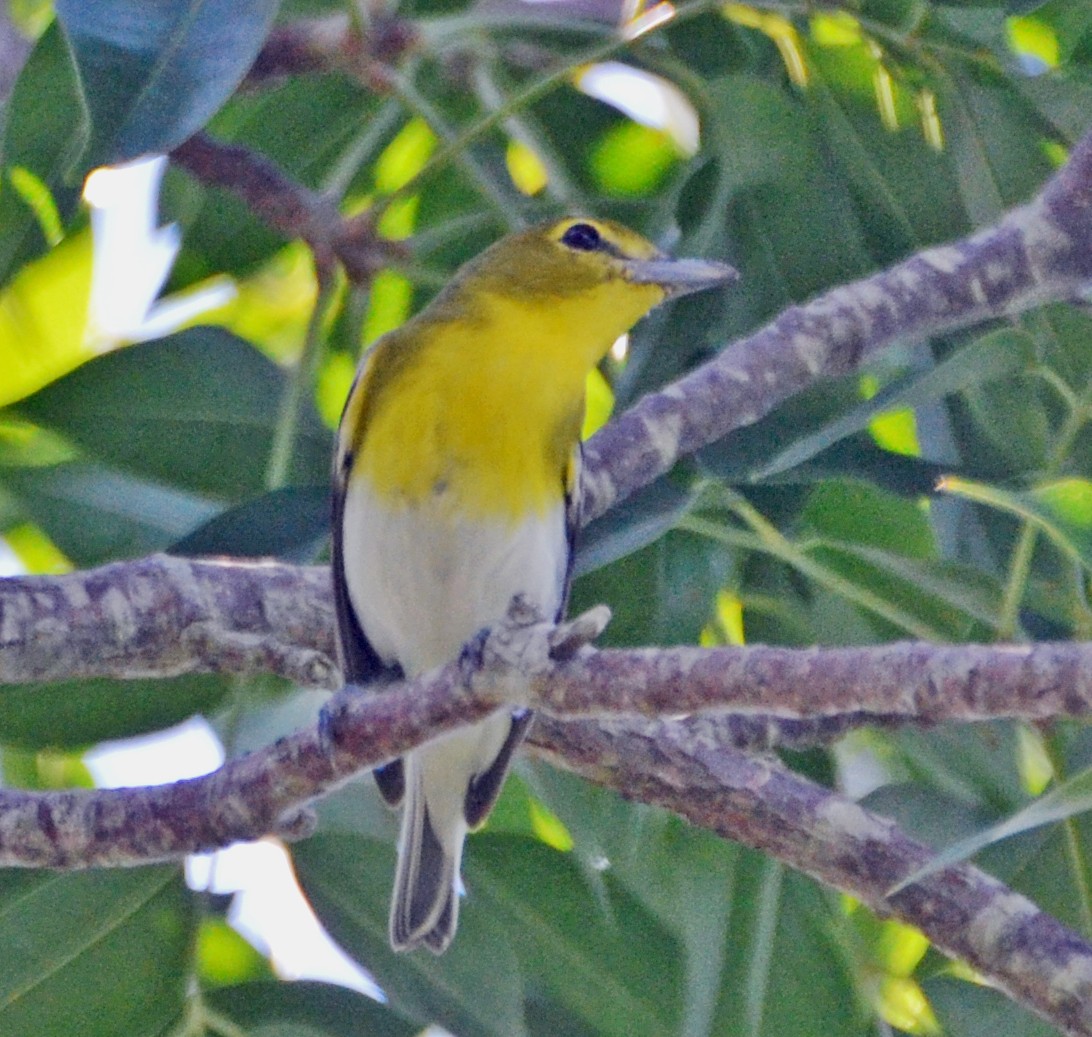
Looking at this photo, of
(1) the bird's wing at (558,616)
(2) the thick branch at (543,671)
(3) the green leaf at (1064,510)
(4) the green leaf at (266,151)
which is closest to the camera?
(2) the thick branch at (543,671)

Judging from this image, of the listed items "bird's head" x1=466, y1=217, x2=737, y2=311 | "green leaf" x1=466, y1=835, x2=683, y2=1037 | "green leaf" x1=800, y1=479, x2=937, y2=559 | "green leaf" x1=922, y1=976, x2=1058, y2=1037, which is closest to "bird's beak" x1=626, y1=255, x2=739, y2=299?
"bird's head" x1=466, y1=217, x2=737, y2=311

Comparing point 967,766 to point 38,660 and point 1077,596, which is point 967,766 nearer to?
point 1077,596

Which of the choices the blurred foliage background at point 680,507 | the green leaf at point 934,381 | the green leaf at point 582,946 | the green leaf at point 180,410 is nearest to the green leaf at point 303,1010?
the blurred foliage background at point 680,507

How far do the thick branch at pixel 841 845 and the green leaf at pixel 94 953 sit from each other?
558 millimetres

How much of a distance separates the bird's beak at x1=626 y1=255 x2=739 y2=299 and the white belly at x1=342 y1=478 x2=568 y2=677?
0.37 m

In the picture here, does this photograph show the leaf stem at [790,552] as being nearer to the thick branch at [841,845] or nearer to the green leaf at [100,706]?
the thick branch at [841,845]

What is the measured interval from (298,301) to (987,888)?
190 centimetres

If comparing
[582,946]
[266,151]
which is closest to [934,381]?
[582,946]

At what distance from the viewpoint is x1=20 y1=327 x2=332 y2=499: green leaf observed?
255cm

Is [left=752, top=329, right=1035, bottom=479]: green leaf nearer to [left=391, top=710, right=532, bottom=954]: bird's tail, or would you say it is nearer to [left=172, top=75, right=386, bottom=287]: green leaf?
[left=391, top=710, right=532, bottom=954]: bird's tail

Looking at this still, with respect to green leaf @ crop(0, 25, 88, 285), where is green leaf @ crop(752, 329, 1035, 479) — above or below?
below

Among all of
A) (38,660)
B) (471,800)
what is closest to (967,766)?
(471,800)

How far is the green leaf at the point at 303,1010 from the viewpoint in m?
2.21

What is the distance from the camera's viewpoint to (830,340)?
240 centimetres
